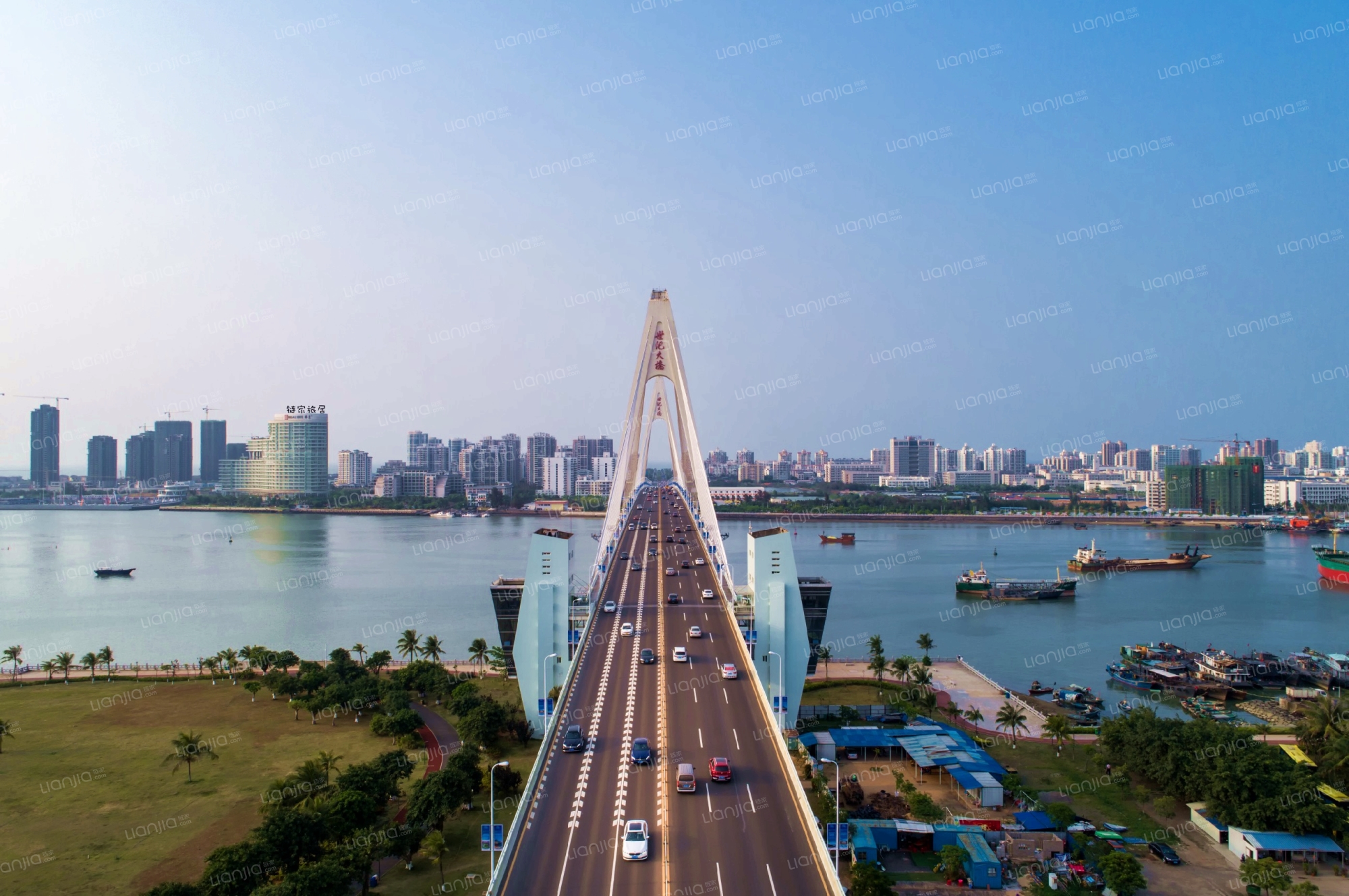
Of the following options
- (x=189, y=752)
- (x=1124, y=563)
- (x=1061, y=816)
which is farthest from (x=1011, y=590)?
(x=189, y=752)

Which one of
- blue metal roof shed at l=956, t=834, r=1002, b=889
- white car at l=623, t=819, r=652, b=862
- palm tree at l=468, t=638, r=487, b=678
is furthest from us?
palm tree at l=468, t=638, r=487, b=678

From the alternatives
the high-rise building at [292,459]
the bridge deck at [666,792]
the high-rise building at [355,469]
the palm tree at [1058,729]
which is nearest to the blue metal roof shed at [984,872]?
the bridge deck at [666,792]

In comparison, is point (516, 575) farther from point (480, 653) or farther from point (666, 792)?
point (666, 792)

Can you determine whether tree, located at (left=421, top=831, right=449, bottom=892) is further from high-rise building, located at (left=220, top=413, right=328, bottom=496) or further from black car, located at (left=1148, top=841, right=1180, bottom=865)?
high-rise building, located at (left=220, top=413, right=328, bottom=496)

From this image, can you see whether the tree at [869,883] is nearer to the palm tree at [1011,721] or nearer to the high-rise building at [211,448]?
the palm tree at [1011,721]

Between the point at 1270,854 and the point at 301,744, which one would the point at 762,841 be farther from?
the point at 301,744

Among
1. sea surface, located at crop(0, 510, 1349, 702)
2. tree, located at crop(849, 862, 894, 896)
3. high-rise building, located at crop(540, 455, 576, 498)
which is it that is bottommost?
sea surface, located at crop(0, 510, 1349, 702)

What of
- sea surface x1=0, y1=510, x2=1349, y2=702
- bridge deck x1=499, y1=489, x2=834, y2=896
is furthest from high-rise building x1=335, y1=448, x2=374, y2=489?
bridge deck x1=499, y1=489, x2=834, y2=896
